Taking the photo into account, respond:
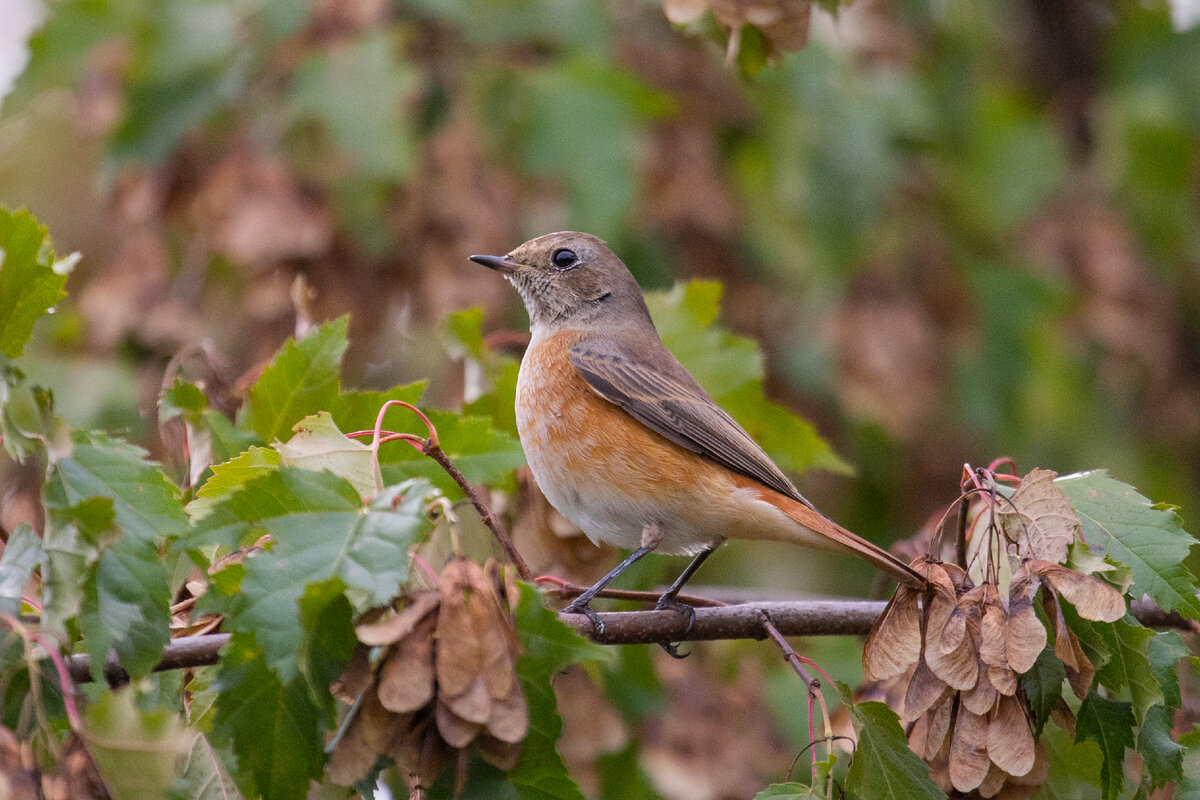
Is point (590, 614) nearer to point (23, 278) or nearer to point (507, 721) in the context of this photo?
point (507, 721)

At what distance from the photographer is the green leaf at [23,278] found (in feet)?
9.20

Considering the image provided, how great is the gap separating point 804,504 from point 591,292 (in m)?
1.71

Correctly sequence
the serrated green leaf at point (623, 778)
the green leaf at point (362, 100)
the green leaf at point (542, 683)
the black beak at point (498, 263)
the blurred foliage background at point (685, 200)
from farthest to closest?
the blurred foliage background at point (685, 200) < the green leaf at point (362, 100) < the black beak at point (498, 263) < the serrated green leaf at point (623, 778) < the green leaf at point (542, 683)

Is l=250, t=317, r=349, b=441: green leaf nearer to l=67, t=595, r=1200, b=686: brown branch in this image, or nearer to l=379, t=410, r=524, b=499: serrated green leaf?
l=379, t=410, r=524, b=499: serrated green leaf

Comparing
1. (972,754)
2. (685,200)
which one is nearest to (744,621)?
(972,754)

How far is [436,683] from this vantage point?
8.32 feet

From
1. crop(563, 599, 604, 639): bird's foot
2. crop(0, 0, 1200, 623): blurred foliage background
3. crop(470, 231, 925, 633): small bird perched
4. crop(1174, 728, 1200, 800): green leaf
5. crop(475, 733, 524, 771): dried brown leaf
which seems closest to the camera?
crop(475, 733, 524, 771): dried brown leaf

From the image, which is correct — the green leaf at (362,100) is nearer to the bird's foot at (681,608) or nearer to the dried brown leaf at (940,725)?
the bird's foot at (681,608)

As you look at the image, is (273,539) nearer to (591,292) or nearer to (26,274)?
(26,274)

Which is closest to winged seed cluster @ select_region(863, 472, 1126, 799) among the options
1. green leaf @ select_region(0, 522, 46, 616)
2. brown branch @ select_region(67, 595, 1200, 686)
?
brown branch @ select_region(67, 595, 1200, 686)

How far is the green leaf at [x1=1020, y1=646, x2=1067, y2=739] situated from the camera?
9.71ft

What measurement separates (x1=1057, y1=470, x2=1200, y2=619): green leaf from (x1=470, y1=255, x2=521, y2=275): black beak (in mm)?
2647

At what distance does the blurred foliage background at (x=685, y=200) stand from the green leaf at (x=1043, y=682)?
125 inches

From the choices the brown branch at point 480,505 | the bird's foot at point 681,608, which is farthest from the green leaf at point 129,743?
the bird's foot at point 681,608
